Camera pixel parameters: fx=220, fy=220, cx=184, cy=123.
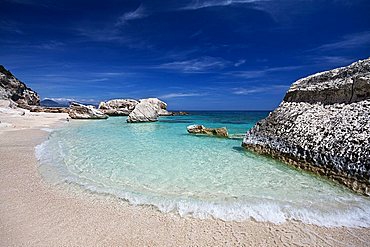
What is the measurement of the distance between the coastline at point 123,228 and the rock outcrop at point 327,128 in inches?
93.7

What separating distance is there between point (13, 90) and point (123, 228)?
2787 inches

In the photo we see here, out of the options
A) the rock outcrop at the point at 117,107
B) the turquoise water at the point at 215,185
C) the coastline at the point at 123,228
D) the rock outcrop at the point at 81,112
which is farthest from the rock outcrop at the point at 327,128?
the rock outcrop at the point at 117,107

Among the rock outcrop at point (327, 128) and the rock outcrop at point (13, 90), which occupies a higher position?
the rock outcrop at point (13, 90)

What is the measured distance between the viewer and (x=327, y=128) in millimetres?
7012

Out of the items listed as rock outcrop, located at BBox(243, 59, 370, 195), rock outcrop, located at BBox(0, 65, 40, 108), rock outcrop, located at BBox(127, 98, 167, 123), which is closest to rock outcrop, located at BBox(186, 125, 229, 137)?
rock outcrop, located at BBox(243, 59, 370, 195)

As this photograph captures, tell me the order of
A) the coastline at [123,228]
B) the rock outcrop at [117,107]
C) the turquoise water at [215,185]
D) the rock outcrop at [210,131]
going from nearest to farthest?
1. the coastline at [123,228]
2. the turquoise water at [215,185]
3. the rock outcrop at [210,131]
4. the rock outcrop at [117,107]

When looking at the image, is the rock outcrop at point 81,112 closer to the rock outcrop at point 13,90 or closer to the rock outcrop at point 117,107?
the rock outcrop at point 117,107

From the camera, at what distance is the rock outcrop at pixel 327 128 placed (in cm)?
572

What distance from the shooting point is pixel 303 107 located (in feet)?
29.6

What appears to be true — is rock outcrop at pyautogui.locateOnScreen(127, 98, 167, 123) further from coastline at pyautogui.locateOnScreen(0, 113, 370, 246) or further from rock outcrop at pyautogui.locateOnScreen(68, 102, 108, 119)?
coastline at pyautogui.locateOnScreen(0, 113, 370, 246)

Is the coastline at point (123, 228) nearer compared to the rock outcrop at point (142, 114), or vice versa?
the coastline at point (123, 228)

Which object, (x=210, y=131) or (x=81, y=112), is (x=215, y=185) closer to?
(x=210, y=131)

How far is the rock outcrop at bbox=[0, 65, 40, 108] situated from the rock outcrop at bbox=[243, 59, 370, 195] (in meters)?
61.0

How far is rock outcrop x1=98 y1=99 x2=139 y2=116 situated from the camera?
49250 millimetres
